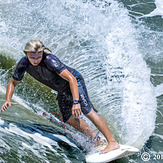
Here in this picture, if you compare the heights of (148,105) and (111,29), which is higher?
(111,29)

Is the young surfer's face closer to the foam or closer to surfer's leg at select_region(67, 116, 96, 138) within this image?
surfer's leg at select_region(67, 116, 96, 138)

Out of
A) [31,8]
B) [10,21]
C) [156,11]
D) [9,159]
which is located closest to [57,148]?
[9,159]

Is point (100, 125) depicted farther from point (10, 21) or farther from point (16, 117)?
point (10, 21)

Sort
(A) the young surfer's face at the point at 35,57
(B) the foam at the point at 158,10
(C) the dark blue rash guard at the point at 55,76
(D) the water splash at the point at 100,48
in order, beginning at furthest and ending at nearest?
(B) the foam at the point at 158,10
(D) the water splash at the point at 100,48
(C) the dark blue rash guard at the point at 55,76
(A) the young surfer's face at the point at 35,57

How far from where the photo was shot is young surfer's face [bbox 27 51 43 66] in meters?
3.14

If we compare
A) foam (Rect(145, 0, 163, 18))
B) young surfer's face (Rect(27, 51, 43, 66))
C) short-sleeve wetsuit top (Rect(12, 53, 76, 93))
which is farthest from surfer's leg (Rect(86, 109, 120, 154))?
foam (Rect(145, 0, 163, 18))

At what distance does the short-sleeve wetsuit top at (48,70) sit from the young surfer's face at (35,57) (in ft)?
0.29

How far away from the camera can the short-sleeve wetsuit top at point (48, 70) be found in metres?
3.24

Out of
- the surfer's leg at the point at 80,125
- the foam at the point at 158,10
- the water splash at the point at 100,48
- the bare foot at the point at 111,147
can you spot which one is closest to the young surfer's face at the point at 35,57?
the surfer's leg at the point at 80,125

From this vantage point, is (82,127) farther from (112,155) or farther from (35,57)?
(35,57)

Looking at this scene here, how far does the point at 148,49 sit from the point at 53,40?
2.24m

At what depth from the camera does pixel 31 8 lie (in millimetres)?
7918

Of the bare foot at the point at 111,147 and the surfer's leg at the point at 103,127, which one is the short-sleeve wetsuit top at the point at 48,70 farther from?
the bare foot at the point at 111,147

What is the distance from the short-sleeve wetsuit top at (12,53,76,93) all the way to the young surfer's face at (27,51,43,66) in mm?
89
